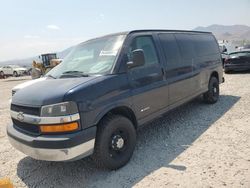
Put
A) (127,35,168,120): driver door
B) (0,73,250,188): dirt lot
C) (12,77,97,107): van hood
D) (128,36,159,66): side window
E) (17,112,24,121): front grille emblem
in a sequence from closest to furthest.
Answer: (12,77,97,107): van hood
(0,73,250,188): dirt lot
(17,112,24,121): front grille emblem
(127,35,168,120): driver door
(128,36,159,66): side window

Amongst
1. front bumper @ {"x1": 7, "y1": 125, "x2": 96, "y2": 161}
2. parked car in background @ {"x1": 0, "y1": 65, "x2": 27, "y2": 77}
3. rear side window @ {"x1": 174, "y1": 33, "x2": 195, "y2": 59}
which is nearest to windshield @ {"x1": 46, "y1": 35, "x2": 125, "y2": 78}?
front bumper @ {"x1": 7, "y1": 125, "x2": 96, "y2": 161}

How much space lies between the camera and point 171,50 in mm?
5242

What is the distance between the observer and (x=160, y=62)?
4.80m

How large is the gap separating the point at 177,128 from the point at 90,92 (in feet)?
8.94

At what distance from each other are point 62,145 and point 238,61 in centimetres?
1311

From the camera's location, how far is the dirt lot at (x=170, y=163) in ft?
11.5

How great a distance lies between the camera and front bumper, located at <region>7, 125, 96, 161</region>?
3.19 metres

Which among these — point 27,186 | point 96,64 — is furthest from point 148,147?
point 27,186

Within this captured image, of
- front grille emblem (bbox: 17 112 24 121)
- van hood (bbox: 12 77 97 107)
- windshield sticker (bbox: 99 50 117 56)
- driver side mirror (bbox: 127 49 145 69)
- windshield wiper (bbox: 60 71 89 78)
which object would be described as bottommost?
front grille emblem (bbox: 17 112 24 121)

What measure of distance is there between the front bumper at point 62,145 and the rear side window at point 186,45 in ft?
10.5

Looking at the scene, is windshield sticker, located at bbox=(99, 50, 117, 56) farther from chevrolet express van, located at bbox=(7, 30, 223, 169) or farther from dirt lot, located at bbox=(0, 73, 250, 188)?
dirt lot, located at bbox=(0, 73, 250, 188)

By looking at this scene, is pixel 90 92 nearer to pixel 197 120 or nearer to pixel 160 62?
pixel 160 62

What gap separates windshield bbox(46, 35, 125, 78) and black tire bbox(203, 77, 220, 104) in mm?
3817

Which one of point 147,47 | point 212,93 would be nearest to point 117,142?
point 147,47
